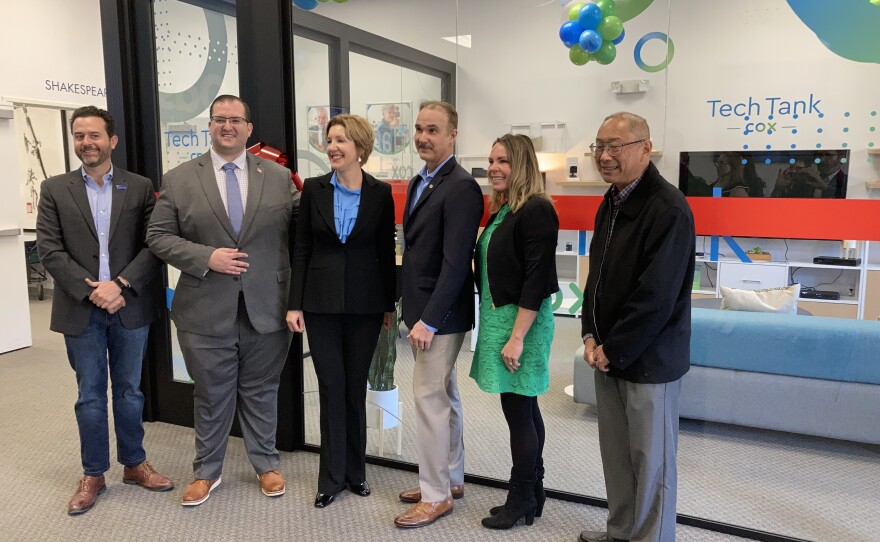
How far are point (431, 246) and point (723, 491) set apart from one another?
1.71 m

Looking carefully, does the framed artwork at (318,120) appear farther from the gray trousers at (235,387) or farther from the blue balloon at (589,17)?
the blue balloon at (589,17)

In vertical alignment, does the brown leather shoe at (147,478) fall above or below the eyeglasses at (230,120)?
below

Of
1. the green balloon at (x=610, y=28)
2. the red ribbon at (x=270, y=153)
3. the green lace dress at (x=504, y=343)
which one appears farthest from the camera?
the red ribbon at (x=270, y=153)

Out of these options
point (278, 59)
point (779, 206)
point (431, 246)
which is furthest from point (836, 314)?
point (278, 59)

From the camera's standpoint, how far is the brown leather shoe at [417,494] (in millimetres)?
2914

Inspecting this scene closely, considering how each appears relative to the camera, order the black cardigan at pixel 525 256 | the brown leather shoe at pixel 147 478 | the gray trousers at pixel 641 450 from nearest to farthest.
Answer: the gray trousers at pixel 641 450 → the black cardigan at pixel 525 256 → the brown leather shoe at pixel 147 478

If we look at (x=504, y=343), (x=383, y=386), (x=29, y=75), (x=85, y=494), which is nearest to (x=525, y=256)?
(x=504, y=343)

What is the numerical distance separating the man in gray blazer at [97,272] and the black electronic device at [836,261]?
2.71 meters

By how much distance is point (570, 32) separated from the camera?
2.87 meters

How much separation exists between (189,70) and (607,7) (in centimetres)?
210

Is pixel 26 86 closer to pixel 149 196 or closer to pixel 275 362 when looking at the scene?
pixel 149 196

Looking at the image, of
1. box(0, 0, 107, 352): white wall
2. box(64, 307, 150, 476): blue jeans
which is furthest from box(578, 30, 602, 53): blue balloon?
box(0, 0, 107, 352): white wall

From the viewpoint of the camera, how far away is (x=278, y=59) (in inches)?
126

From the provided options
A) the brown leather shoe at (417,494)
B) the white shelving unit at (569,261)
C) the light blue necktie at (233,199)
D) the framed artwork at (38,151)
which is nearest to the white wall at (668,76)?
the white shelving unit at (569,261)
